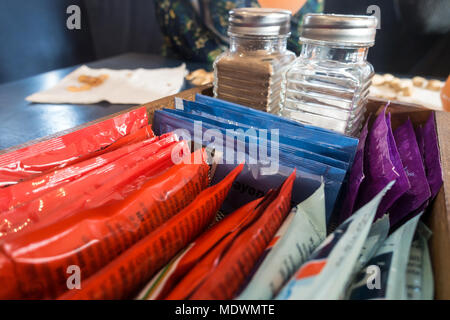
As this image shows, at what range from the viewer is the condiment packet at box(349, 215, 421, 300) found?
293mm

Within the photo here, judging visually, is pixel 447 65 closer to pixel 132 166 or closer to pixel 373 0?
pixel 373 0

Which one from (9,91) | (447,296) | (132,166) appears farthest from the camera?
(9,91)

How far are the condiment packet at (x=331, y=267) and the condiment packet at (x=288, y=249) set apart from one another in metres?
0.02

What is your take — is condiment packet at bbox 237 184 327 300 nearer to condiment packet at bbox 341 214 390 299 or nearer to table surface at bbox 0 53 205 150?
condiment packet at bbox 341 214 390 299

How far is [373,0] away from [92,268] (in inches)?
74.3

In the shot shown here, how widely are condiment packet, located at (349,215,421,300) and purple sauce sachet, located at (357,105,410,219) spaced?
2.0 inches

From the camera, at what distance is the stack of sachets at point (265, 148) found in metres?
0.44

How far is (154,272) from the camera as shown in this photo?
0.35 meters

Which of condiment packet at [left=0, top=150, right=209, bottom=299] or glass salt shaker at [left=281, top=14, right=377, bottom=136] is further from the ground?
glass salt shaker at [left=281, top=14, right=377, bottom=136]

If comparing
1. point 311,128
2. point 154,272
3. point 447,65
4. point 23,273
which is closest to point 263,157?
point 311,128

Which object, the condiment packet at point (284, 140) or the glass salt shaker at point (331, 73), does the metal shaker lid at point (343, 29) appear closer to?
the glass salt shaker at point (331, 73)

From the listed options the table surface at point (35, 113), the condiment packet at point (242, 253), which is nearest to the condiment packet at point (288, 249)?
the condiment packet at point (242, 253)

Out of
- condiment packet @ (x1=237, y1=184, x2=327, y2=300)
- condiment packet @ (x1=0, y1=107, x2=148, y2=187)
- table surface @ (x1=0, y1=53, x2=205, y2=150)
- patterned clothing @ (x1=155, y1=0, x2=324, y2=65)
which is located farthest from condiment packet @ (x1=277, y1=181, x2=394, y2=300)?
patterned clothing @ (x1=155, y1=0, x2=324, y2=65)

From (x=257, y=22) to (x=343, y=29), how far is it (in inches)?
7.0
